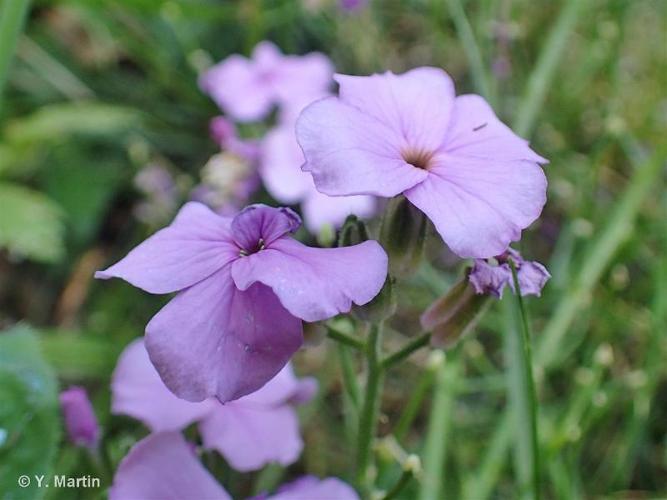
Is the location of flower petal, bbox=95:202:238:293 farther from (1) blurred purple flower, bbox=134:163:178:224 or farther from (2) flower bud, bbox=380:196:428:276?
(1) blurred purple flower, bbox=134:163:178:224

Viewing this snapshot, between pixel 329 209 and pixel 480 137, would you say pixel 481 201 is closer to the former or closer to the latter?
pixel 480 137

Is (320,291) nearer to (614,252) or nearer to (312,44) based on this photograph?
(614,252)

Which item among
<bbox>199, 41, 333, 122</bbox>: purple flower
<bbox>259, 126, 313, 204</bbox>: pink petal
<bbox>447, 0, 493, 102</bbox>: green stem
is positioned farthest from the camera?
<bbox>199, 41, 333, 122</bbox>: purple flower

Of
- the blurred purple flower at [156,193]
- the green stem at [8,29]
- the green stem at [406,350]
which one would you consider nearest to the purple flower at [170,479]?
the green stem at [406,350]

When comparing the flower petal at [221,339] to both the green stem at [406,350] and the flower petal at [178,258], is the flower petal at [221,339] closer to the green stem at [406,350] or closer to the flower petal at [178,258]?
the flower petal at [178,258]

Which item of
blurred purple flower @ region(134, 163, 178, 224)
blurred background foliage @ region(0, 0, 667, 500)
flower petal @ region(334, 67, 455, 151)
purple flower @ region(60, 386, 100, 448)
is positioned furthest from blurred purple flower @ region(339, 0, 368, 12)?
purple flower @ region(60, 386, 100, 448)

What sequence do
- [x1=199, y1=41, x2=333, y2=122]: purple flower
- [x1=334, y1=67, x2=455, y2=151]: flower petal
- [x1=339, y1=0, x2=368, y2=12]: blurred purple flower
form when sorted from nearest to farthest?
[x1=334, y1=67, x2=455, y2=151]: flower petal, [x1=199, y1=41, x2=333, y2=122]: purple flower, [x1=339, y1=0, x2=368, y2=12]: blurred purple flower
